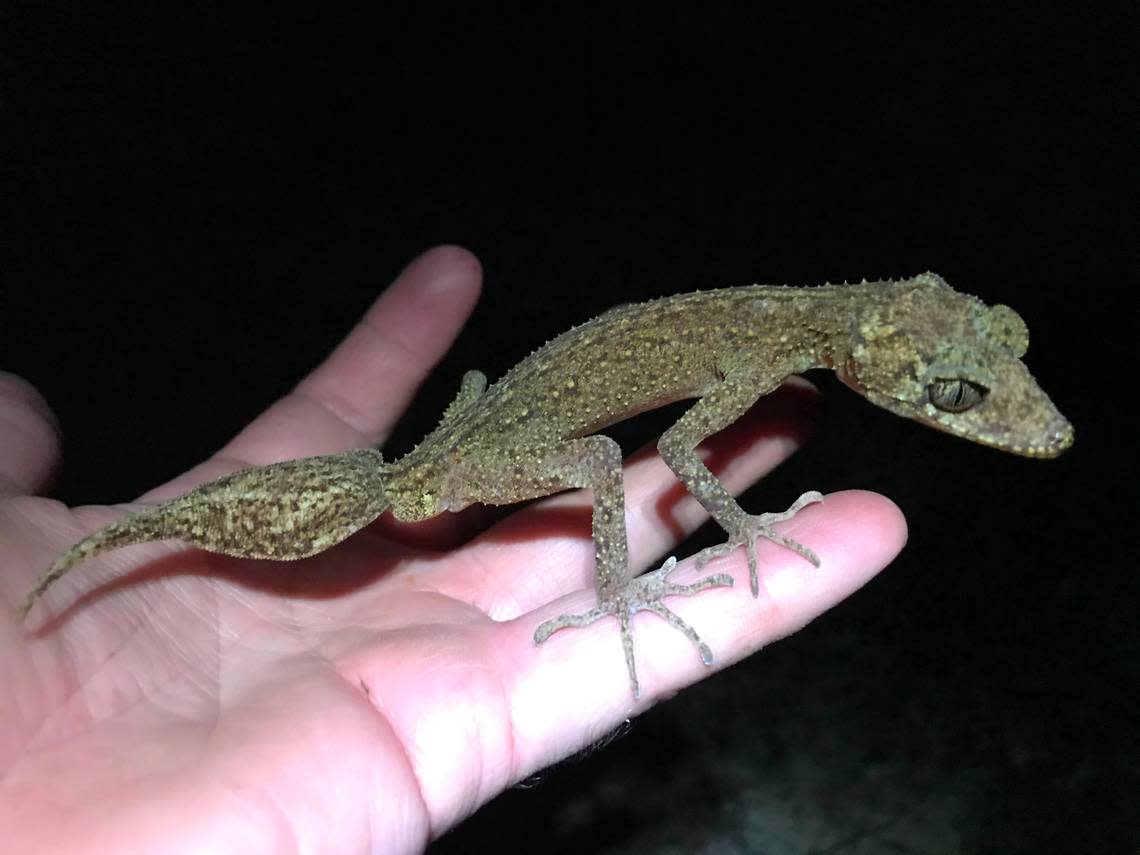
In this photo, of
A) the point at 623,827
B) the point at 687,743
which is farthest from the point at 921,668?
the point at 623,827

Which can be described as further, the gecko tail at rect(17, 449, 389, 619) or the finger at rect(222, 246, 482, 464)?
the finger at rect(222, 246, 482, 464)

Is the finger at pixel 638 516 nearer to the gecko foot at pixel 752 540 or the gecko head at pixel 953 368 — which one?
the gecko foot at pixel 752 540

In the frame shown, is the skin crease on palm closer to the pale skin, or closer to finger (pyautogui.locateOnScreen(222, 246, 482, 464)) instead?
the pale skin

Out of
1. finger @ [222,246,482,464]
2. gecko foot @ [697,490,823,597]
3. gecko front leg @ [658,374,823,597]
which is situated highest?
finger @ [222,246,482,464]

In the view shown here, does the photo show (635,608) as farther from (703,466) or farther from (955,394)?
(955,394)

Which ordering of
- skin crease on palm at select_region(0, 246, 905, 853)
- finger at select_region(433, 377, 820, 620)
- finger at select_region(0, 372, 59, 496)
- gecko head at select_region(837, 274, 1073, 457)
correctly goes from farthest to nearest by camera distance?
finger at select_region(433, 377, 820, 620) < finger at select_region(0, 372, 59, 496) < gecko head at select_region(837, 274, 1073, 457) < skin crease on palm at select_region(0, 246, 905, 853)

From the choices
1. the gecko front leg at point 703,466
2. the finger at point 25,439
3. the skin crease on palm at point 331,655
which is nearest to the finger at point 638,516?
the skin crease on palm at point 331,655

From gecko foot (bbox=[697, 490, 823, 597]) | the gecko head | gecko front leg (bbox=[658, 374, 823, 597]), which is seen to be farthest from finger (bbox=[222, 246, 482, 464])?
the gecko head
